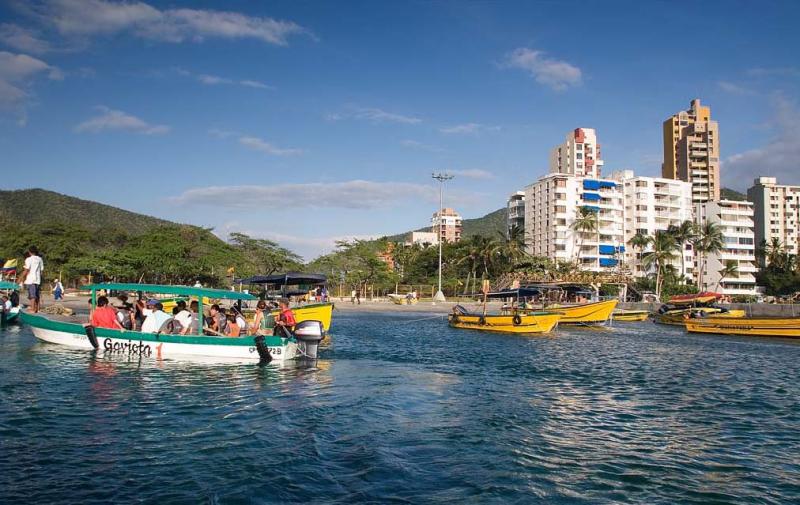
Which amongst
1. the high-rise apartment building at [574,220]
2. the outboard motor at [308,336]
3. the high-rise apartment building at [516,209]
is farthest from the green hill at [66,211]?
the outboard motor at [308,336]

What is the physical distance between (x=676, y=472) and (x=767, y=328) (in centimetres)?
3678

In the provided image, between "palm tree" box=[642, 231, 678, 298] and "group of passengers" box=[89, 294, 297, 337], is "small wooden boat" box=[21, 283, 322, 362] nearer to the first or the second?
"group of passengers" box=[89, 294, 297, 337]

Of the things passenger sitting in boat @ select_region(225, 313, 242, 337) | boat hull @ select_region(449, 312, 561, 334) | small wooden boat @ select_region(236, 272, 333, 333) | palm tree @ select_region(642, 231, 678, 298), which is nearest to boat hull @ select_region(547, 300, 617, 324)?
boat hull @ select_region(449, 312, 561, 334)

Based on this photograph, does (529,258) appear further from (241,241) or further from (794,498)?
(794,498)

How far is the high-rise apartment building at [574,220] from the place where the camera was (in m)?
110

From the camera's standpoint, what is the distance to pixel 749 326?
137 feet

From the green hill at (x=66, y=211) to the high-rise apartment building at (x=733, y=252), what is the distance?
370 feet

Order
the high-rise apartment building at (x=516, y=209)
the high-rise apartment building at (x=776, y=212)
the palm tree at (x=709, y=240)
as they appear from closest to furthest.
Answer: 1. the palm tree at (x=709, y=240)
2. the high-rise apartment building at (x=516, y=209)
3. the high-rise apartment building at (x=776, y=212)

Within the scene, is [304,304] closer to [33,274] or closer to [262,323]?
[262,323]

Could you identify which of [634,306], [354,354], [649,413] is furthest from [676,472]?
[634,306]

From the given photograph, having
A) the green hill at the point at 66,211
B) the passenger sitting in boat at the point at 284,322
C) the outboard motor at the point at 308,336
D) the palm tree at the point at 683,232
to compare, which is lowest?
the outboard motor at the point at 308,336

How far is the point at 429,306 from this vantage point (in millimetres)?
70500

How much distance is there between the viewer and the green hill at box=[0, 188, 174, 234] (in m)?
127

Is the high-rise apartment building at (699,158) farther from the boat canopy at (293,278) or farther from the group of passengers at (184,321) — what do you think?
the group of passengers at (184,321)
